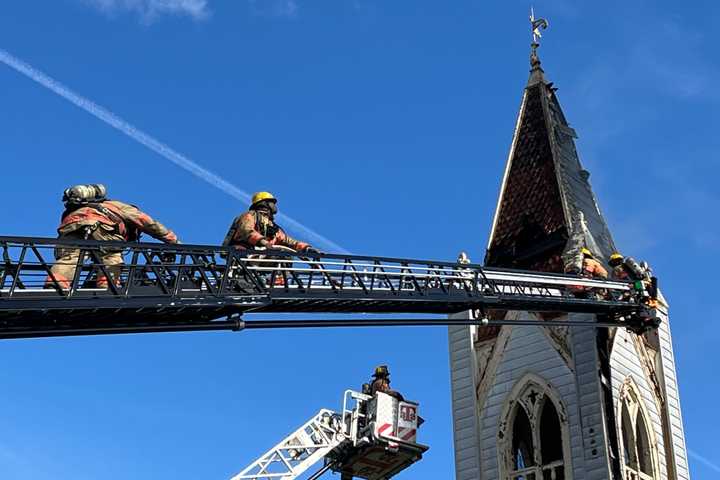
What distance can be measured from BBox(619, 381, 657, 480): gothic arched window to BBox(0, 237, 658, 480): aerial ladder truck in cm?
327

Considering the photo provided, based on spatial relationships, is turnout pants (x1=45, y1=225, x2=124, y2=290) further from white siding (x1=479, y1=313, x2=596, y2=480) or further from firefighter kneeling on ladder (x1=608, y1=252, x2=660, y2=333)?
white siding (x1=479, y1=313, x2=596, y2=480)

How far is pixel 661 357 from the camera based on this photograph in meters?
33.0

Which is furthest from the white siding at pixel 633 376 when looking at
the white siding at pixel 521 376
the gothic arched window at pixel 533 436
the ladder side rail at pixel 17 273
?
the ladder side rail at pixel 17 273

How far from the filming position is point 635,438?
101 feet

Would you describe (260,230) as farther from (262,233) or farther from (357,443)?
(357,443)

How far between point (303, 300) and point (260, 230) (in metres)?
1.30

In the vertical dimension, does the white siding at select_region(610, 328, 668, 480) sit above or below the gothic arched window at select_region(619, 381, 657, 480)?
above

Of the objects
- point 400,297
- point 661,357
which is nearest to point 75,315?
point 400,297

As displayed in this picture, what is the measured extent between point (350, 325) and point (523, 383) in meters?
13.2

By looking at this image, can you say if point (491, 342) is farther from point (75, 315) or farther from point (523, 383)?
point (75, 315)

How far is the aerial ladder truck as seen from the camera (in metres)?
16.2

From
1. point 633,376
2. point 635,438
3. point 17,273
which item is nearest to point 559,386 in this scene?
point 633,376

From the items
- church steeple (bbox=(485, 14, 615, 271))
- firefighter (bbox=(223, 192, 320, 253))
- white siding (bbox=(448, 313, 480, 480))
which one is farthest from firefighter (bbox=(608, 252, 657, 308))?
firefighter (bbox=(223, 192, 320, 253))

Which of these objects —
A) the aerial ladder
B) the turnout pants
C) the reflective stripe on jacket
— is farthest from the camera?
the aerial ladder
